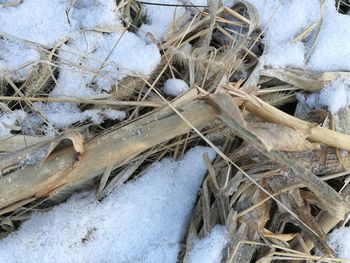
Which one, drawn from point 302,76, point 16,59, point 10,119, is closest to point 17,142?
point 10,119

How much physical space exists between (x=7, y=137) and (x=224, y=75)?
1.69 ft

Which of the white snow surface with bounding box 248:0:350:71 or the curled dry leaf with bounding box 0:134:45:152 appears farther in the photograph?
the white snow surface with bounding box 248:0:350:71

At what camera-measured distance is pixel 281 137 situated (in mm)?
1100

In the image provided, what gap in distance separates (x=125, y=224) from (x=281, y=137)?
0.42 meters

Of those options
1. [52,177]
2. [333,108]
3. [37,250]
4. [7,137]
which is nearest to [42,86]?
[7,137]

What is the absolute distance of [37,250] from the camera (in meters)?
1.22

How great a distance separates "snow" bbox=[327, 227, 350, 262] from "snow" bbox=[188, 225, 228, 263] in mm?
266

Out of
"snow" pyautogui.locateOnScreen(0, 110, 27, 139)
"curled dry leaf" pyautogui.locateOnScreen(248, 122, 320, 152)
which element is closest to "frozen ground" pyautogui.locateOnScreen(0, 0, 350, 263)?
"snow" pyautogui.locateOnScreen(0, 110, 27, 139)

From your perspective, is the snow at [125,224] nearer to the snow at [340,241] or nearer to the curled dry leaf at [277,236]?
the curled dry leaf at [277,236]

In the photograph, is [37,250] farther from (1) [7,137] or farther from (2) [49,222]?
(1) [7,137]

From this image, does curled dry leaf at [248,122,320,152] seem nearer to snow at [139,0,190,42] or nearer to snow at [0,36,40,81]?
snow at [139,0,190,42]

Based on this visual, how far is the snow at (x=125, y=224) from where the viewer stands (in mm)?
1227

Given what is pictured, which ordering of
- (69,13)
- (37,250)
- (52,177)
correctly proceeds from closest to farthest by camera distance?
(52,177)
(37,250)
(69,13)

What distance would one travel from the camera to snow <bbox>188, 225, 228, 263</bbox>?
1221mm
